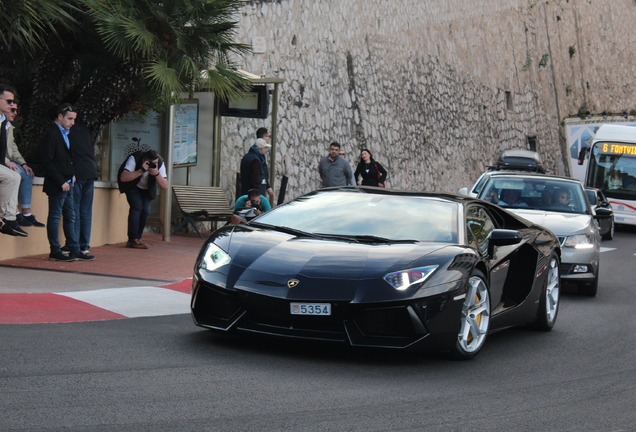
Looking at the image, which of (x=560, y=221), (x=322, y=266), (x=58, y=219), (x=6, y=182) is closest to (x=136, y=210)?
(x=58, y=219)

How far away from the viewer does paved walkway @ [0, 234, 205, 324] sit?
329 inches

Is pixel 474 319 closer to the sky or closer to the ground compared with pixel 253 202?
closer to the ground

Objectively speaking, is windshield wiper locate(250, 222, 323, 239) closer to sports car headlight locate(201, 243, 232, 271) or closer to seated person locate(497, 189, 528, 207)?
sports car headlight locate(201, 243, 232, 271)

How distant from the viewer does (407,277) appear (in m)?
6.59

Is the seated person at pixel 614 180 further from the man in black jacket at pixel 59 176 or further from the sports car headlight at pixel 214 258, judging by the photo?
the sports car headlight at pixel 214 258

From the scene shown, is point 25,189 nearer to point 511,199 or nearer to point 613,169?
point 511,199

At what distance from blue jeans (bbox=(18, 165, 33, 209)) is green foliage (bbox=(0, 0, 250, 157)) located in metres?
1.76

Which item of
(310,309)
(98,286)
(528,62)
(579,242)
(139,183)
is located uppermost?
(528,62)

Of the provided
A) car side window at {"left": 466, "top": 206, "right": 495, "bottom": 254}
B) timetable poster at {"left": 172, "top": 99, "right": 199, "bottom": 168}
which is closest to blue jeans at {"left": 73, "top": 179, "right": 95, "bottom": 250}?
timetable poster at {"left": 172, "top": 99, "right": 199, "bottom": 168}

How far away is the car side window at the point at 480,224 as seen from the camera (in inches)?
304

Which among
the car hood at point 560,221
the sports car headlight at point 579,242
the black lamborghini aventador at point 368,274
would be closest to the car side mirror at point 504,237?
the black lamborghini aventador at point 368,274

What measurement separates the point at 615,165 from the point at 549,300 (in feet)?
65.5

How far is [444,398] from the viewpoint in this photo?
5.81 metres

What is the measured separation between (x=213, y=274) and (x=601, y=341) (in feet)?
11.9
